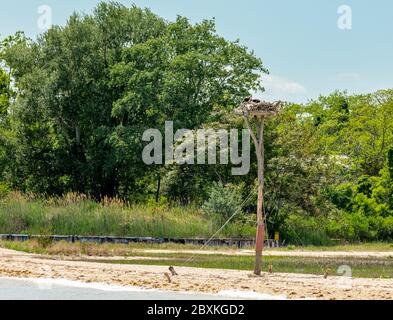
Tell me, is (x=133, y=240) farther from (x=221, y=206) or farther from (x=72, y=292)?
(x=72, y=292)

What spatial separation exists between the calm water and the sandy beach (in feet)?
2.05

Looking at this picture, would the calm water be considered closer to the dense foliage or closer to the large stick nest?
the large stick nest

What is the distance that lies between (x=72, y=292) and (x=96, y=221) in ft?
56.6

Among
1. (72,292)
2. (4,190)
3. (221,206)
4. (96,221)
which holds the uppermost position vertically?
(4,190)

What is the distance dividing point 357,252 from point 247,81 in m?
18.4

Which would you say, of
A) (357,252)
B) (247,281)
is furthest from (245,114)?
(357,252)

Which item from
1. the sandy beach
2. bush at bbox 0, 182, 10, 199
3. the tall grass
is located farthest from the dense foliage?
the sandy beach

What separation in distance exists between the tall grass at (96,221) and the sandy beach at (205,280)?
9884 millimetres

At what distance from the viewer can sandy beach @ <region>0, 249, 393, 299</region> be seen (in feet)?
63.8

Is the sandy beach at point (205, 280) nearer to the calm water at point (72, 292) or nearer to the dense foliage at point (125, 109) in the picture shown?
the calm water at point (72, 292)

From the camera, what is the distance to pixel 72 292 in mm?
20234

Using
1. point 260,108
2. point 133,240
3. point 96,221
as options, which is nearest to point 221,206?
point 133,240

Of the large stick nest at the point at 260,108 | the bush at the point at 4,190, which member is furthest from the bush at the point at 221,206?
the large stick nest at the point at 260,108

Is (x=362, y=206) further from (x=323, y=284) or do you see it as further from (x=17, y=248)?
(x=323, y=284)
